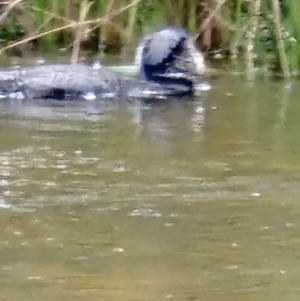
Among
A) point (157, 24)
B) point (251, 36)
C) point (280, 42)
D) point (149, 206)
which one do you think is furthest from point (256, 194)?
point (157, 24)

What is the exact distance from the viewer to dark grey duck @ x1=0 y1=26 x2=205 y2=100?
487 centimetres

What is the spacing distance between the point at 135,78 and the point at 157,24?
169 centimetres

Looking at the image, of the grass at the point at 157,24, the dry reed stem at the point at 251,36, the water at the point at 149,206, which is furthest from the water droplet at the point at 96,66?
the dry reed stem at the point at 251,36

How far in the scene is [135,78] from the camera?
5.23m

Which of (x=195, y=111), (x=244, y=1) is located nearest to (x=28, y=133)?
(x=195, y=111)

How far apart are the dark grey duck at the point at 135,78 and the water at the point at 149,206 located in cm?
44

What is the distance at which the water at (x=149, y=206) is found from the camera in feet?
7.27

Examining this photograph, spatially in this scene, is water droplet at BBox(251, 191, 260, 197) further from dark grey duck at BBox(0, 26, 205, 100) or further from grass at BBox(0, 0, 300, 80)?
grass at BBox(0, 0, 300, 80)

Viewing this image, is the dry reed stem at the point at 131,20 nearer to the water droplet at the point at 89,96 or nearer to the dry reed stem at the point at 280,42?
the dry reed stem at the point at 280,42

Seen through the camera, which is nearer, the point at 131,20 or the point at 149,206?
the point at 149,206

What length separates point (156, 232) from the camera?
2572 millimetres

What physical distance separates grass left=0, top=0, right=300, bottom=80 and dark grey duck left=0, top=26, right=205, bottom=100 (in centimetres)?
61

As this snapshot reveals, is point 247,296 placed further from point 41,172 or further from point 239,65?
point 239,65

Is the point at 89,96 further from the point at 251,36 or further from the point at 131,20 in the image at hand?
the point at 131,20
